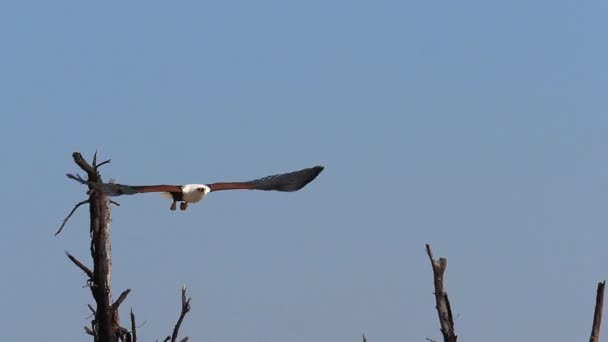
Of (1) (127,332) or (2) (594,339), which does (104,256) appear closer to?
(1) (127,332)

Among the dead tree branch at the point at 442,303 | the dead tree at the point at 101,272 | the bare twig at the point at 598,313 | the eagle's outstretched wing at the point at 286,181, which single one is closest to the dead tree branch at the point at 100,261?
the dead tree at the point at 101,272

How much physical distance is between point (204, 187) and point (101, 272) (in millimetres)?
2475

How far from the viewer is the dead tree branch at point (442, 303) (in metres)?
21.7

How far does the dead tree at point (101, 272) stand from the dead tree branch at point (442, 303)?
13.1 ft

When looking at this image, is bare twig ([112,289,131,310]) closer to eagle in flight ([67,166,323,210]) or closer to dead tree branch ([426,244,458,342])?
eagle in flight ([67,166,323,210])

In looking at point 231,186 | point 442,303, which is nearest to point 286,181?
point 231,186

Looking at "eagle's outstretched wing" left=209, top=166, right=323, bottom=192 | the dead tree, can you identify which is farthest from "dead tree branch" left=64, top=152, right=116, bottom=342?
"eagle's outstretched wing" left=209, top=166, right=323, bottom=192

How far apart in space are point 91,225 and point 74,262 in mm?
646

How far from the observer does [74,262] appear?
21.9 metres

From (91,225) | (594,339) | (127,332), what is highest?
(91,225)

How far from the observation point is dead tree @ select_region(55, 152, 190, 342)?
21.8 m

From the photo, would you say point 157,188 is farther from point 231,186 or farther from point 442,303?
point 442,303

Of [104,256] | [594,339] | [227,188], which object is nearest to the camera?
[594,339]

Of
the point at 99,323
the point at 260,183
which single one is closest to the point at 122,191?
the point at 99,323
